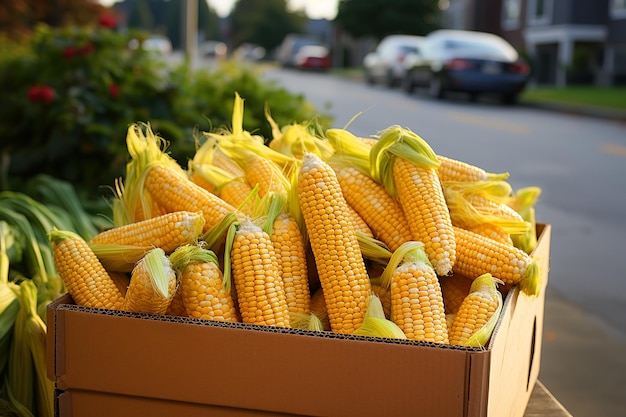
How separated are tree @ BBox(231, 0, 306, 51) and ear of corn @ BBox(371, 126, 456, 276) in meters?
75.3

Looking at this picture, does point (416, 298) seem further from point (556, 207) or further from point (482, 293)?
point (556, 207)

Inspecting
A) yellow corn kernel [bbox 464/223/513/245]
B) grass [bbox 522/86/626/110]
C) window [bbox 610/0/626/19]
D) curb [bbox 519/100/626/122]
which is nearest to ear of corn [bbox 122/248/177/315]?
yellow corn kernel [bbox 464/223/513/245]

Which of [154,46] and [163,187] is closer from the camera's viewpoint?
[163,187]

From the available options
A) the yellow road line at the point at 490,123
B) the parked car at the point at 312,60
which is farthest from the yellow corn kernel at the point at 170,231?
the parked car at the point at 312,60

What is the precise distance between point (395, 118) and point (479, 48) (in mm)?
5516

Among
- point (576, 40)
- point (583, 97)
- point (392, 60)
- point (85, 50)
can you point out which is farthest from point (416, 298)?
point (576, 40)

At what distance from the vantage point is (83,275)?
204 cm

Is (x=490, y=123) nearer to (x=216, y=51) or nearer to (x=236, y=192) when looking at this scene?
(x=216, y=51)

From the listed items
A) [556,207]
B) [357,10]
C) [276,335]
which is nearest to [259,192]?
[276,335]

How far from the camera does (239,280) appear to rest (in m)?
1.97

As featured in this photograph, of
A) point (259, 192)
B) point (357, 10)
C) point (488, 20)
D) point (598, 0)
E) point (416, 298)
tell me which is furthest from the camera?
→ point (357, 10)

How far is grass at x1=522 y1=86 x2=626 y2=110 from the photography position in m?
20.4

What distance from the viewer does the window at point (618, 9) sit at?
30.5 metres

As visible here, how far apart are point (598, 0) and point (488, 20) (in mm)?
10289
